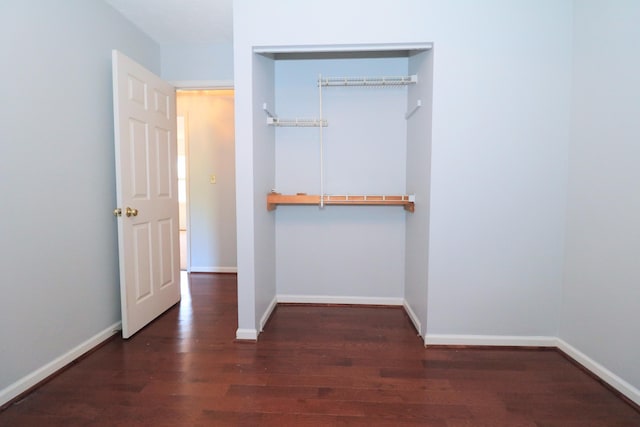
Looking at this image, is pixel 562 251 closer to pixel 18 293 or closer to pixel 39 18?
pixel 18 293

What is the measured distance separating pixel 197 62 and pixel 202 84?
0.21 m

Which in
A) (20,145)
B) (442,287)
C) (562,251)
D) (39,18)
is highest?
(39,18)

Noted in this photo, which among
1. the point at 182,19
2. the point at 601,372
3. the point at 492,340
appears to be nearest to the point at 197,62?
the point at 182,19

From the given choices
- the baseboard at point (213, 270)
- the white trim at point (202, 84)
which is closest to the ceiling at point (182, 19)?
the white trim at point (202, 84)

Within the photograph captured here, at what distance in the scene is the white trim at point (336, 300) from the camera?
9.54 feet

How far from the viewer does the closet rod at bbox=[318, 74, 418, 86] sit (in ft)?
8.08

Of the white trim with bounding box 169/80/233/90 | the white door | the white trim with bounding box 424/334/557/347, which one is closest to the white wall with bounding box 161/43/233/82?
the white trim with bounding box 169/80/233/90

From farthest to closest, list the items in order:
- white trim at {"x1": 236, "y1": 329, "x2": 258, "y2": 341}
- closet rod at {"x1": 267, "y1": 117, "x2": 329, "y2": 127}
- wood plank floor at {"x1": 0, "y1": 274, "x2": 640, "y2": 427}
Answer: closet rod at {"x1": 267, "y1": 117, "x2": 329, "y2": 127}
white trim at {"x1": 236, "y1": 329, "x2": 258, "y2": 341}
wood plank floor at {"x1": 0, "y1": 274, "x2": 640, "y2": 427}

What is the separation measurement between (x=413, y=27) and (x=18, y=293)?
9.07 feet

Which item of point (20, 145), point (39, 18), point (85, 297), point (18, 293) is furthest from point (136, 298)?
point (39, 18)

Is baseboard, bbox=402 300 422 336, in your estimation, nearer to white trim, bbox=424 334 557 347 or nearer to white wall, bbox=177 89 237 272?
white trim, bbox=424 334 557 347

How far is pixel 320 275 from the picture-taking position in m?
2.94

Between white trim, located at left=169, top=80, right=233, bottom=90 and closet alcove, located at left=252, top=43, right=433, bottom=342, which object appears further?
white trim, located at left=169, top=80, right=233, bottom=90

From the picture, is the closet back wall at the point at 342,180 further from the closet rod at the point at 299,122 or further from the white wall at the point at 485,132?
the white wall at the point at 485,132
